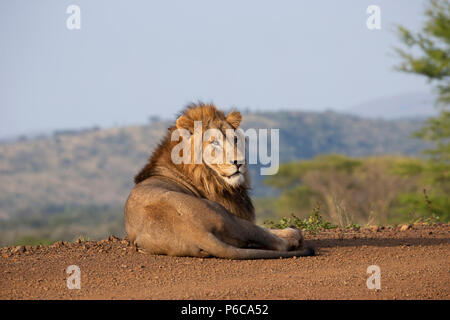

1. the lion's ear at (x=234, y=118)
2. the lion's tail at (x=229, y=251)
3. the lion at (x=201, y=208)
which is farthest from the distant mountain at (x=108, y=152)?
the lion's tail at (x=229, y=251)

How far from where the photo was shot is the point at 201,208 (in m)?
6.64

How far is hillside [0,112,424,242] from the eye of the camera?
7956 cm

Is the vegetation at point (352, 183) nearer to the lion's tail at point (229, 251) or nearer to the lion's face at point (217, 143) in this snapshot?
the lion's face at point (217, 143)

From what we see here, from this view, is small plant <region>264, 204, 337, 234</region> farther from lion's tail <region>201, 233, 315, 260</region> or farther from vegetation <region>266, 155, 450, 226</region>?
vegetation <region>266, 155, 450, 226</region>

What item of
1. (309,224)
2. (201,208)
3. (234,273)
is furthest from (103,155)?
(234,273)

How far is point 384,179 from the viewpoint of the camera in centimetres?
4338

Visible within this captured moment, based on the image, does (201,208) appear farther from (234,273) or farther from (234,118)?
(234,118)

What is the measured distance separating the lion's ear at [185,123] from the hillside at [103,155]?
56.0m

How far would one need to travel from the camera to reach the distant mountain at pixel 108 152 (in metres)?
81.0

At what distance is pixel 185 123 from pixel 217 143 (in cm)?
43

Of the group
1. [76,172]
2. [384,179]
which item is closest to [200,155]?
[384,179]

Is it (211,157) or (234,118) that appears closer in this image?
(211,157)

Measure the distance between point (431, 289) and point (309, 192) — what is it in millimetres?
41457
